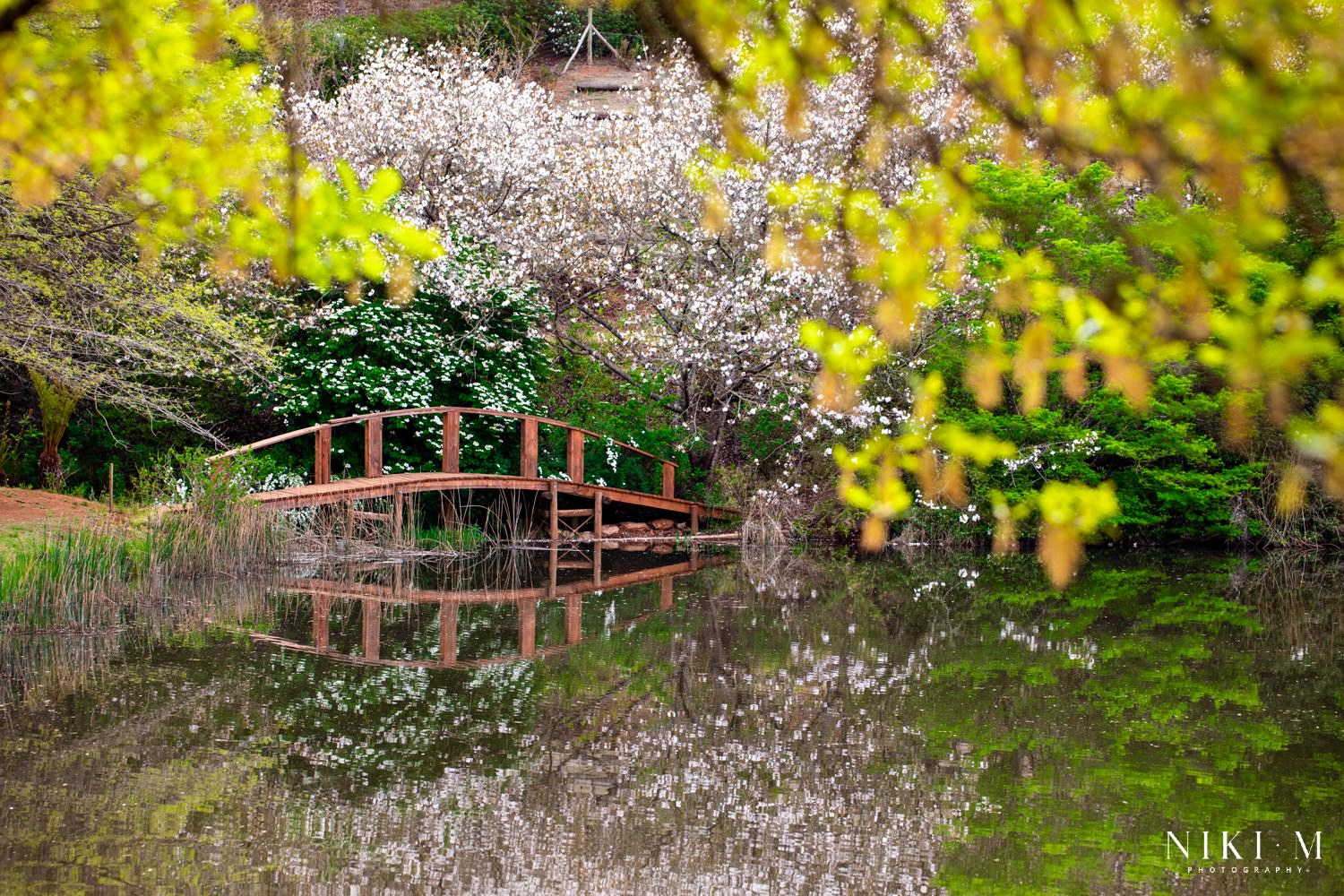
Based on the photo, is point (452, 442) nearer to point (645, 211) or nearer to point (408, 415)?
point (408, 415)

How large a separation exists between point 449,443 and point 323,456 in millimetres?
1436

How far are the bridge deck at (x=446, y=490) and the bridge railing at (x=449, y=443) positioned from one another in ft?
0.48

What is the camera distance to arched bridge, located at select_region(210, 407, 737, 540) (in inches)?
516

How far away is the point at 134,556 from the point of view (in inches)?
394

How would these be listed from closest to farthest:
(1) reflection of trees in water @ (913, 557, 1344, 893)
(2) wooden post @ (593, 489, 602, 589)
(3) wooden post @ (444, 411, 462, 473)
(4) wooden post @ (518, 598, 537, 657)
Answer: (1) reflection of trees in water @ (913, 557, 1344, 893)
(4) wooden post @ (518, 598, 537, 657)
(3) wooden post @ (444, 411, 462, 473)
(2) wooden post @ (593, 489, 602, 589)

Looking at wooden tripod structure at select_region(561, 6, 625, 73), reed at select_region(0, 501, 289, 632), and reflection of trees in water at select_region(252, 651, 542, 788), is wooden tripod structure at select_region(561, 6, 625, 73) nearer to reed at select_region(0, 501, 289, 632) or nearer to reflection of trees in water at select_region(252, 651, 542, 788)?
reflection of trees in water at select_region(252, 651, 542, 788)

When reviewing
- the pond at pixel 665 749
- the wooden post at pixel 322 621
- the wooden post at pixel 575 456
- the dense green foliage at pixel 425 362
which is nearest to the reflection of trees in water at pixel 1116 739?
the pond at pixel 665 749

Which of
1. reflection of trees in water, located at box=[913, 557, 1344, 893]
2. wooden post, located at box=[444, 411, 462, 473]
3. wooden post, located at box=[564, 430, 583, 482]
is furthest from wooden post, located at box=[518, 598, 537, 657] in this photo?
wooden post, located at box=[564, 430, 583, 482]

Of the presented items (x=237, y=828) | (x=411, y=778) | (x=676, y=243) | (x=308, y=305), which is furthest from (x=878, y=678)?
(x=676, y=243)

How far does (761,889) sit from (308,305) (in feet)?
39.0

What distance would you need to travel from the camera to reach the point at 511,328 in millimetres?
16766

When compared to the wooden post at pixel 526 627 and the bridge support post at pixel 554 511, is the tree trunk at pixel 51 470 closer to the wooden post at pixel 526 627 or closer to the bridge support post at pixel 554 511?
the bridge support post at pixel 554 511

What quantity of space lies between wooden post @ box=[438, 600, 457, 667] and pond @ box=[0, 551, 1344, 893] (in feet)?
0.11

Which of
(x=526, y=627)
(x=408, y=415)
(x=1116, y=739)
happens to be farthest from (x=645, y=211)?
(x=1116, y=739)
